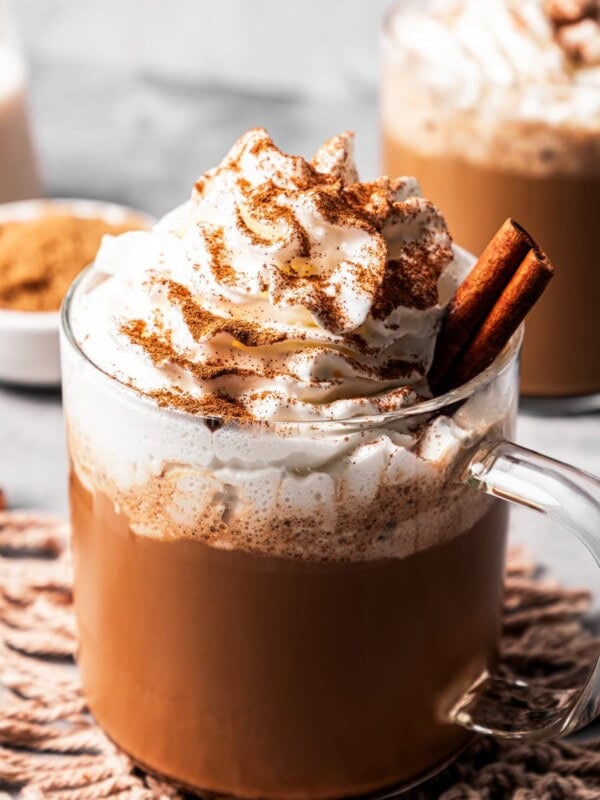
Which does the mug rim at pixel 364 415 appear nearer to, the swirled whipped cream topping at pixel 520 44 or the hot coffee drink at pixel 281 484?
the hot coffee drink at pixel 281 484

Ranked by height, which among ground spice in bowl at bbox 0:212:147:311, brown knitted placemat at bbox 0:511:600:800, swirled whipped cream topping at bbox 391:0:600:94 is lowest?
brown knitted placemat at bbox 0:511:600:800

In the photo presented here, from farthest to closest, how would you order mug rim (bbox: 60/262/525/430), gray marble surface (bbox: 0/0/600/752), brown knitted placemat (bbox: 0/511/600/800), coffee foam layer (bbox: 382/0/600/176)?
gray marble surface (bbox: 0/0/600/752), coffee foam layer (bbox: 382/0/600/176), brown knitted placemat (bbox: 0/511/600/800), mug rim (bbox: 60/262/525/430)

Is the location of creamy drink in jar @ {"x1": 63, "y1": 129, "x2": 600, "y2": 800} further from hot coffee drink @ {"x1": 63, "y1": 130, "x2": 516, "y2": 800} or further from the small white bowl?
the small white bowl

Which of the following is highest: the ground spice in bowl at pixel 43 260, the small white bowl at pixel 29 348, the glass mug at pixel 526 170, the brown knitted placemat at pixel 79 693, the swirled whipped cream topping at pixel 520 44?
the swirled whipped cream topping at pixel 520 44

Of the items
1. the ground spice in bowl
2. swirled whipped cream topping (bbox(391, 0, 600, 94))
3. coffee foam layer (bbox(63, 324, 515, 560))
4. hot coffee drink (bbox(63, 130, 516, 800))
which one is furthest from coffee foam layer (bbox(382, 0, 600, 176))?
coffee foam layer (bbox(63, 324, 515, 560))

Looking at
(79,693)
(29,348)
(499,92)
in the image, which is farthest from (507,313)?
(29,348)

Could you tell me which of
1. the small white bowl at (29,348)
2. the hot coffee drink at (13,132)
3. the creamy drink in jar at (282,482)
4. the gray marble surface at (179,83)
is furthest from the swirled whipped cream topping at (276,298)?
the gray marble surface at (179,83)

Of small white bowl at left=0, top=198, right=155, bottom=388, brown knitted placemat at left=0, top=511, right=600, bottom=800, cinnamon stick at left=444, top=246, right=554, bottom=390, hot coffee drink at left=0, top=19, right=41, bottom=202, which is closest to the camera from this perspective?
cinnamon stick at left=444, top=246, right=554, bottom=390
